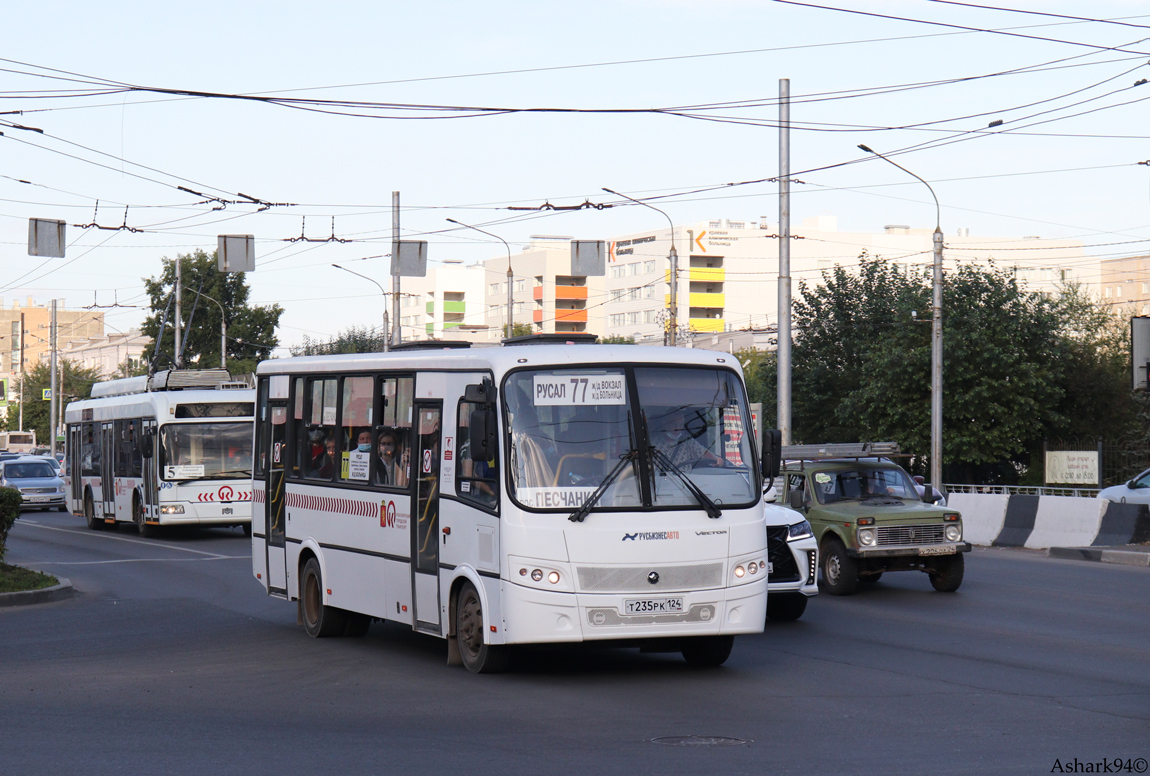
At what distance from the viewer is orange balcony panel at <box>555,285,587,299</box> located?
142 metres

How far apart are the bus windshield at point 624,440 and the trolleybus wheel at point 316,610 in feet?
12.1

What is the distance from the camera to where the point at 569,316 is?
471 ft

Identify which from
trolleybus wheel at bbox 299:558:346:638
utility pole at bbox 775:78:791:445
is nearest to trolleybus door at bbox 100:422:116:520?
utility pole at bbox 775:78:791:445

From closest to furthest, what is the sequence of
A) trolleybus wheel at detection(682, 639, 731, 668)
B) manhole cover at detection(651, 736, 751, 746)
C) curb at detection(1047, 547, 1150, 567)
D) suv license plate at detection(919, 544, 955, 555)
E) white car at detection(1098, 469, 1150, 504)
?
manhole cover at detection(651, 736, 751, 746)
trolleybus wheel at detection(682, 639, 731, 668)
suv license plate at detection(919, 544, 955, 555)
curb at detection(1047, 547, 1150, 567)
white car at detection(1098, 469, 1150, 504)

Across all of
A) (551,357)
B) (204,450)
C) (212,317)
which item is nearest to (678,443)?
(551,357)

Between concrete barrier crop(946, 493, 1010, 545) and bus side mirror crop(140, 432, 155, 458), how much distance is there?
15.4m

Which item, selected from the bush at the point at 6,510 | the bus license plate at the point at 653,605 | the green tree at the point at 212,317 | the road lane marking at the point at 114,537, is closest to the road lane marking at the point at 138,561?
the road lane marking at the point at 114,537

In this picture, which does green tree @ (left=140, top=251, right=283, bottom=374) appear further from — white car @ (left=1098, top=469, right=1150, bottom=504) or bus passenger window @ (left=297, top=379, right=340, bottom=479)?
bus passenger window @ (left=297, top=379, right=340, bottom=479)

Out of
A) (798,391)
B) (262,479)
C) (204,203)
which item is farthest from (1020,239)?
(262,479)

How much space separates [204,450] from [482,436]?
59.5 feet

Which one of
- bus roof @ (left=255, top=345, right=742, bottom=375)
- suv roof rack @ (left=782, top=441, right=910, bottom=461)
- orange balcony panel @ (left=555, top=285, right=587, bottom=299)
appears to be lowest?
suv roof rack @ (left=782, top=441, right=910, bottom=461)

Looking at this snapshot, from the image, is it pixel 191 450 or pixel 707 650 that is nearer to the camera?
pixel 707 650

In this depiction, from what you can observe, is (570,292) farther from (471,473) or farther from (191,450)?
(471,473)

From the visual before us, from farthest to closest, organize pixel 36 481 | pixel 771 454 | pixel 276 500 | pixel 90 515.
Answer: pixel 36 481
pixel 90 515
pixel 276 500
pixel 771 454
